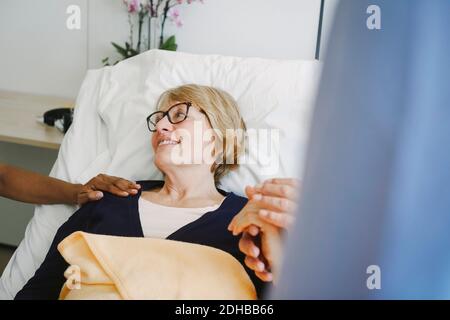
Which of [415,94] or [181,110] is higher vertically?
[415,94]

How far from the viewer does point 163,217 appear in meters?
1.07

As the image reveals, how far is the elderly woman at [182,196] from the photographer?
101 centimetres

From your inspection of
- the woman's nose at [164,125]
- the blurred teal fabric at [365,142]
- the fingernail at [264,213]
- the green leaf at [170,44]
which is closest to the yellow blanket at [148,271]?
the fingernail at [264,213]

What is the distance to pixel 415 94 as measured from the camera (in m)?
0.19

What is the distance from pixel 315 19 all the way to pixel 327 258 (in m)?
1.53

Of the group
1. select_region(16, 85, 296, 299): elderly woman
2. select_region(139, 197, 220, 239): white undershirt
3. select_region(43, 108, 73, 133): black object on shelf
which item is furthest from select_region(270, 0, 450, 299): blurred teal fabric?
select_region(43, 108, 73, 133): black object on shelf

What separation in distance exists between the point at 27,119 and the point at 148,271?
3.33 ft

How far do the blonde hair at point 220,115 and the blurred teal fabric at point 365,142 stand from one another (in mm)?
948

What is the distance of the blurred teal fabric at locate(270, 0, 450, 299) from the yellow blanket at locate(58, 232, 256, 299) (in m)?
0.62

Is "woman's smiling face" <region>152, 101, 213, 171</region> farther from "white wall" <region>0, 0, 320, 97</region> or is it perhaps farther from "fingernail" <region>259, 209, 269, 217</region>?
"white wall" <region>0, 0, 320, 97</region>

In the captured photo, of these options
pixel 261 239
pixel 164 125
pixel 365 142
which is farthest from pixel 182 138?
pixel 365 142

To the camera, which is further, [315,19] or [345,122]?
[315,19]
